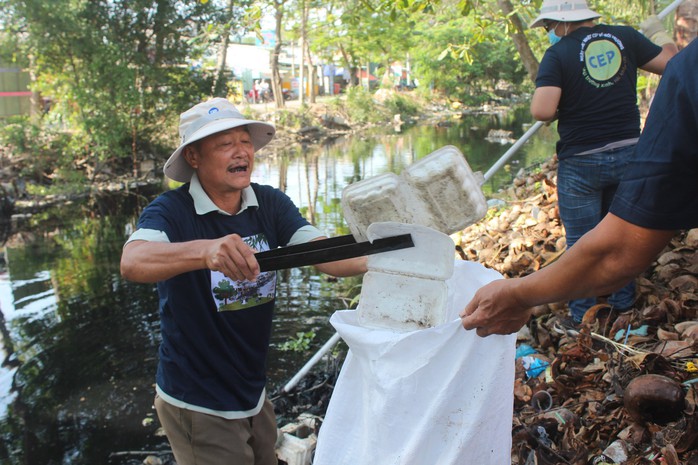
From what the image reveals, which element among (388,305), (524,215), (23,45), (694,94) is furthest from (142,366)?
(23,45)

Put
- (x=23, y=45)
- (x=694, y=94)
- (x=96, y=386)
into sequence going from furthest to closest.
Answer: (x=23, y=45) < (x=96, y=386) < (x=694, y=94)

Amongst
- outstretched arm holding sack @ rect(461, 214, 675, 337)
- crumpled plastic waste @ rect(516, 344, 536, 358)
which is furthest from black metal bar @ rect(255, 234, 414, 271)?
crumpled plastic waste @ rect(516, 344, 536, 358)

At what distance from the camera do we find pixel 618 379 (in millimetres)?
2650

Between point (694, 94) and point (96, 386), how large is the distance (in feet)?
15.7

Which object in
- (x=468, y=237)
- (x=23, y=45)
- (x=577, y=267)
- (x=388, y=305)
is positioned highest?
(x=23, y=45)

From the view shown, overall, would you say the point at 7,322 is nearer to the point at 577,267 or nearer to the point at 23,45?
the point at 577,267

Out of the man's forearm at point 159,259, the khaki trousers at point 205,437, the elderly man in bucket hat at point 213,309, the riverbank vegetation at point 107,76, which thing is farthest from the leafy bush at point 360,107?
the man's forearm at point 159,259

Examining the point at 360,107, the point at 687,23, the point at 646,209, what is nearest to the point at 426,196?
the point at 646,209

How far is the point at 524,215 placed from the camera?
5.64 meters

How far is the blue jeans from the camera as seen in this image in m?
3.48

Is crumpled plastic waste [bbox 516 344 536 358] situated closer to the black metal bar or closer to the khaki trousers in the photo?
the khaki trousers

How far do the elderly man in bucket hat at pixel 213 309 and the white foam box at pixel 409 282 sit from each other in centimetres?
43

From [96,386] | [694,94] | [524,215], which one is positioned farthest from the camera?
[524,215]

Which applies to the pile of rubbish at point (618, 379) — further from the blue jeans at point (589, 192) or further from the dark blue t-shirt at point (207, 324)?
the dark blue t-shirt at point (207, 324)
